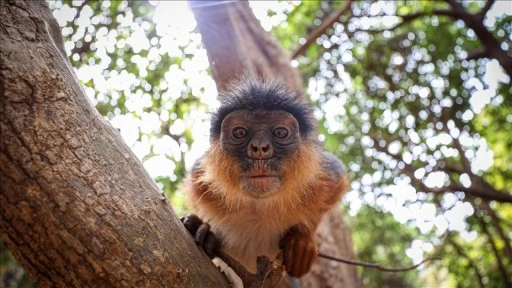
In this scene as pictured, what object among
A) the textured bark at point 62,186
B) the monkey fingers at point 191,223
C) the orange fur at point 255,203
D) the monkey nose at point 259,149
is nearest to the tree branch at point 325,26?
the orange fur at point 255,203

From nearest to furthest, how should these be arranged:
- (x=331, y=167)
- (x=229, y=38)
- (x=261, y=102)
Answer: (x=261, y=102) < (x=331, y=167) < (x=229, y=38)

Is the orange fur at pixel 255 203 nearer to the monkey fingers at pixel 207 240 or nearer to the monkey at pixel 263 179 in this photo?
the monkey at pixel 263 179

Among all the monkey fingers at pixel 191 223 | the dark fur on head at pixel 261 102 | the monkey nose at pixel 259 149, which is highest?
the dark fur on head at pixel 261 102

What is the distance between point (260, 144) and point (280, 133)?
305 millimetres

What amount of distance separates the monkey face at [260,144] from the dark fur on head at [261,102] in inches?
3.2

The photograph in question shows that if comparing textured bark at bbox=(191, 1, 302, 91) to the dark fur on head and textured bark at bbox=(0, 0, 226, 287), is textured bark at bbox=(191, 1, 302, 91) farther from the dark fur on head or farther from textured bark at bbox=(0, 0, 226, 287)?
textured bark at bbox=(0, 0, 226, 287)

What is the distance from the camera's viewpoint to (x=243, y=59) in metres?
5.41

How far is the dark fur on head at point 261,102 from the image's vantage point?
150 inches

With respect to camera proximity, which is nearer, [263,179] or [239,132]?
[263,179]

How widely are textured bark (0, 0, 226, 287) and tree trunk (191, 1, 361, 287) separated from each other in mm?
2914

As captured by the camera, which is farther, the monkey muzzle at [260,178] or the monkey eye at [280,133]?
the monkey eye at [280,133]

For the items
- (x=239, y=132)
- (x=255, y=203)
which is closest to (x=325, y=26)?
(x=239, y=132)

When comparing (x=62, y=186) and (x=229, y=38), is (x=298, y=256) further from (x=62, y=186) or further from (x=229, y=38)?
(x=229, y=38)

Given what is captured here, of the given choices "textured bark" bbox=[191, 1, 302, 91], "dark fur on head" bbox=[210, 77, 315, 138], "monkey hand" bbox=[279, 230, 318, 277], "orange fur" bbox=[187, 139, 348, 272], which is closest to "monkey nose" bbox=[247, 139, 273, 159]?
"orange fur" bbox=[187, 139, 348, 272]
